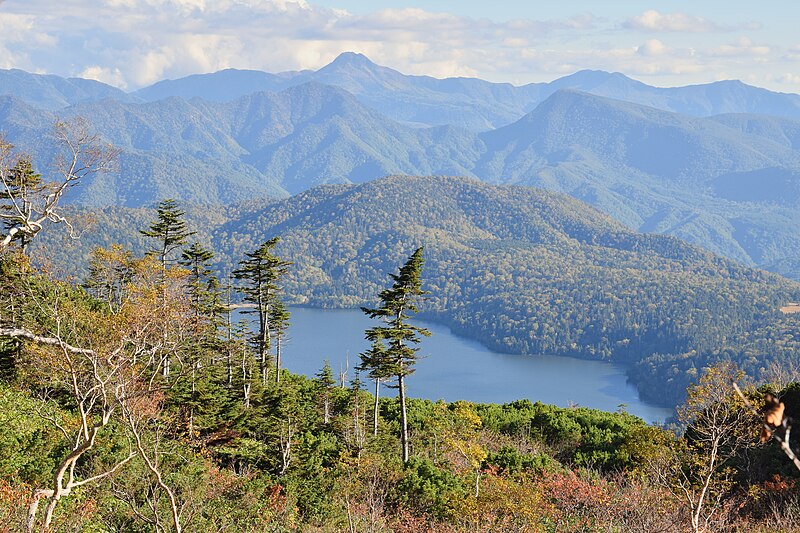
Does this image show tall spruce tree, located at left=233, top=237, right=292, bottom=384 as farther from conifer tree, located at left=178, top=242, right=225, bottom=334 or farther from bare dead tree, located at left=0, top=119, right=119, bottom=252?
bare dead tree, located at left=0, top=119, right=119, bottom=252

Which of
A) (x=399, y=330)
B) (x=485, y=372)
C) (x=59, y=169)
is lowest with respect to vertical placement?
(x=485, y=372)

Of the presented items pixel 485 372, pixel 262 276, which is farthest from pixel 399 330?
pixel 485 372

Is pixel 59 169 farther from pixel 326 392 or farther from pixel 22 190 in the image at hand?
pixel 326 392

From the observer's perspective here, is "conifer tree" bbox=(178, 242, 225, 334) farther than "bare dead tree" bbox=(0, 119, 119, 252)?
Yes

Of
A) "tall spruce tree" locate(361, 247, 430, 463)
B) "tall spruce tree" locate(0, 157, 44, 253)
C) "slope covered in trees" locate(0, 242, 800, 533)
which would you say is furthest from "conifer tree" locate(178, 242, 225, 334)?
"tall spruce tree" locate(0, 157, 44, 253)

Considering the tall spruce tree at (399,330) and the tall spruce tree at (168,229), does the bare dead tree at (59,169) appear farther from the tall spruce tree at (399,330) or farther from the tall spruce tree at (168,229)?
the tall spruce tree at (168,229)

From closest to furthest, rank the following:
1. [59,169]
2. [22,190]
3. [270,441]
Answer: [22,190], [59,169], [270,441]

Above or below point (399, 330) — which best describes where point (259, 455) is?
below

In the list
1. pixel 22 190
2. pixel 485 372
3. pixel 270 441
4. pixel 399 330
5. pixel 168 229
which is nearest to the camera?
pixel 22 190
